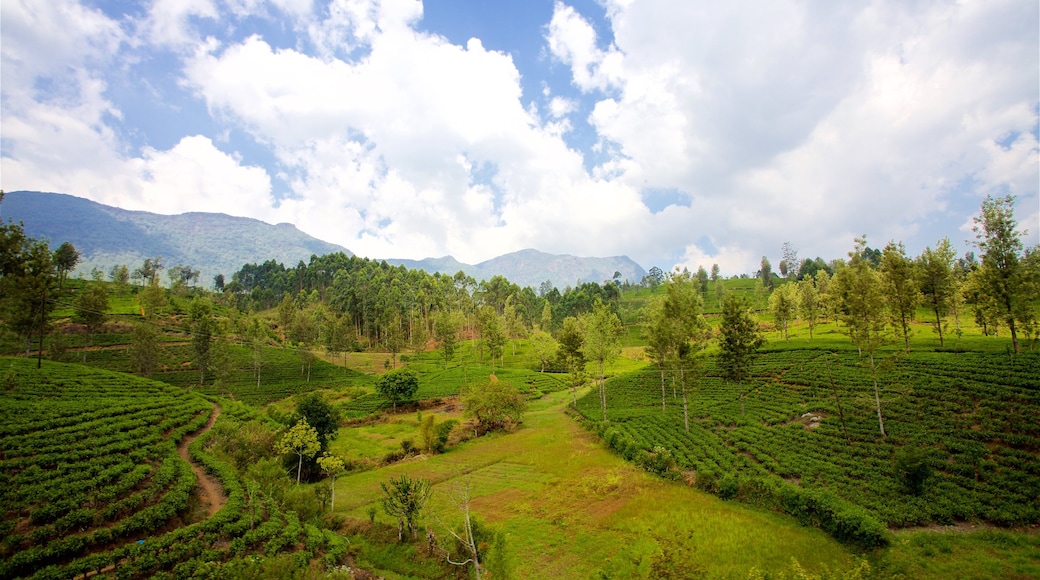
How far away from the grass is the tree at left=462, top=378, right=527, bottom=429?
6753mm

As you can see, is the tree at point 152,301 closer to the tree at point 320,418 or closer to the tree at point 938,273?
the tree at point 320,418

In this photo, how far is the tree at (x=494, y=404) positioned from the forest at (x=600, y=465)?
0.27 m

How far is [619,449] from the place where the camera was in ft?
109

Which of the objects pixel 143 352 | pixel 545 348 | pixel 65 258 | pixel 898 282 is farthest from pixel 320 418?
pixel 65 258

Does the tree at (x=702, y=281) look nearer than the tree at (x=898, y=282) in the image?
No

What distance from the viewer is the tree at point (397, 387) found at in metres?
54.8

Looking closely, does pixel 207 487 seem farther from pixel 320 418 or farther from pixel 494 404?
pixel 494 404

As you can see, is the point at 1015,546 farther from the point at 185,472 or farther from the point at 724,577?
the point at 185,472

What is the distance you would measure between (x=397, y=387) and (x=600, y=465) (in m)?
33.0

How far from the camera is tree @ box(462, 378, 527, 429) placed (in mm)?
44531

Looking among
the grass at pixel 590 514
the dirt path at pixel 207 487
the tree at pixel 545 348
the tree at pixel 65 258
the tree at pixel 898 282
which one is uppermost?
the tree at pixel 65 258

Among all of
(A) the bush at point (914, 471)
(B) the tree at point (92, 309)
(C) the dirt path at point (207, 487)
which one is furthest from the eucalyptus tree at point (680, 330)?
(B) the tree at point (92, 309)

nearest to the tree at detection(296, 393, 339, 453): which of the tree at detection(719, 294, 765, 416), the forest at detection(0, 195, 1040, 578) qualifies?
the forest at detection(0, 195, 1040, 578)

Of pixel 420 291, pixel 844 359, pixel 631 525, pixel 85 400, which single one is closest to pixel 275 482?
pixel 85 400
